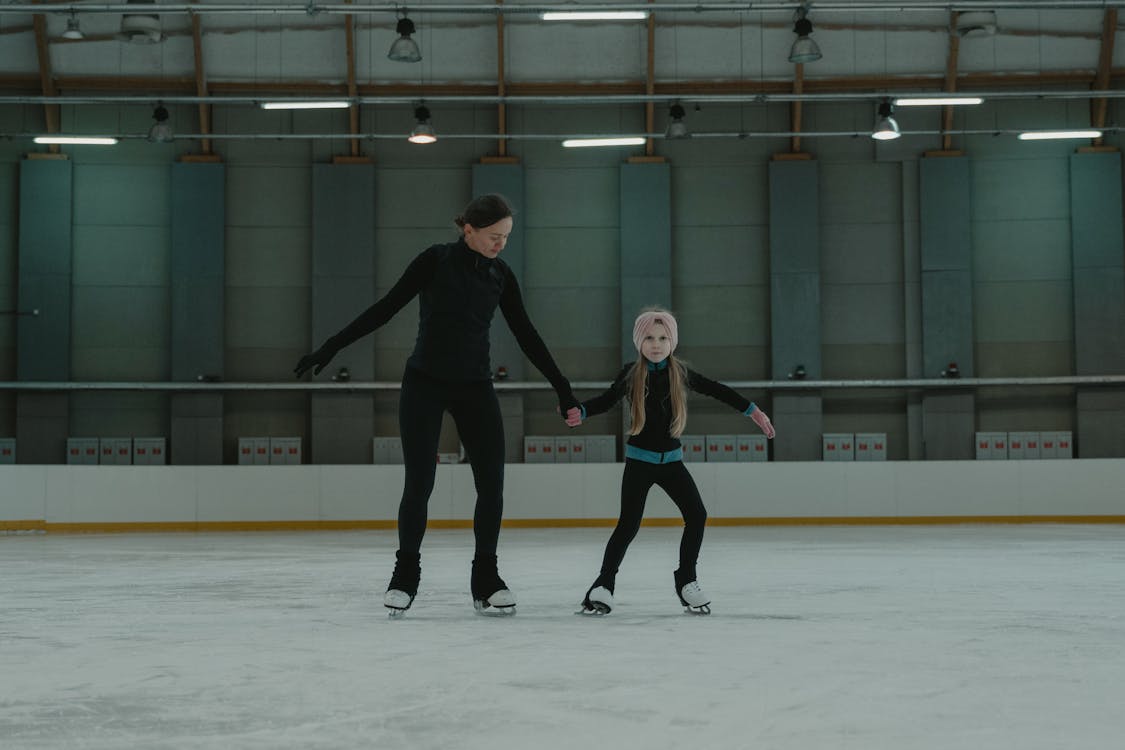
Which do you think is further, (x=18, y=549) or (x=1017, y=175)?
(x=1017, y=175)

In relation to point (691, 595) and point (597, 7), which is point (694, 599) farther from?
point (597, 7)

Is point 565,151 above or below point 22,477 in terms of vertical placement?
above

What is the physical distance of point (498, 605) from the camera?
4.49 m

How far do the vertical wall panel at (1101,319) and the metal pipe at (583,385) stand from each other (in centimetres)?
31

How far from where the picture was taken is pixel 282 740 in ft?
7.70

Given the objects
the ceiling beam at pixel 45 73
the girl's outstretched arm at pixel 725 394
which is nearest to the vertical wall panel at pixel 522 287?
the ceiling beam at pixel 45 73

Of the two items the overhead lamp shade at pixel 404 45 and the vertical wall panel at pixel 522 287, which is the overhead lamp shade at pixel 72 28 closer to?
the overhead lamp shade at pixel 404 45

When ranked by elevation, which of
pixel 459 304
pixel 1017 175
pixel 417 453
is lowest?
pixel 417 453

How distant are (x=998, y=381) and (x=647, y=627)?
52.2 feet

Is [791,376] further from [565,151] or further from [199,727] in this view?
[199,727]

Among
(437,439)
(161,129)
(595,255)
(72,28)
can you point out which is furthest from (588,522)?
(437,439)

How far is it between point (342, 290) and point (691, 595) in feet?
50.0

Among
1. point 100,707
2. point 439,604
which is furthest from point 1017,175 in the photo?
point 100,707

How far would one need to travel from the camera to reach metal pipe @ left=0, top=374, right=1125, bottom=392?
730 inches
